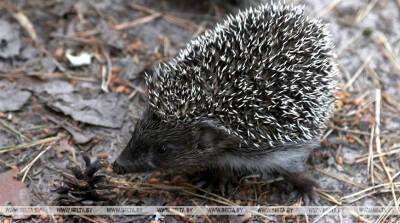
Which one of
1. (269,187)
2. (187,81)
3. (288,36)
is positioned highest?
(288,36)

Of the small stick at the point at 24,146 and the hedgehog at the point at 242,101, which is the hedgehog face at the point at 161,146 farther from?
the small stick at the point at 24,146

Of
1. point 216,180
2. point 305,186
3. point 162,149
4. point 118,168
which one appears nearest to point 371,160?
point 305,186

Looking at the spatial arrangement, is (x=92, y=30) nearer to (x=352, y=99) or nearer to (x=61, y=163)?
(x=61, y=163)

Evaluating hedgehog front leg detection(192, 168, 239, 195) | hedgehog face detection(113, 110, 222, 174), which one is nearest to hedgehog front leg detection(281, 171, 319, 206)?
hedgehog front leg detection(192, 168, 239, 195)

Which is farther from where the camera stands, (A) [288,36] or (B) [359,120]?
(B) [359,120]

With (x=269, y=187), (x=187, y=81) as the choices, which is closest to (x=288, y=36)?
(x=187, y=81)

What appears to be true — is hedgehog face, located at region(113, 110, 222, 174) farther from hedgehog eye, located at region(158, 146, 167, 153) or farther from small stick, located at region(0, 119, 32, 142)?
small stick, located at region(0, 119, 32, 142)

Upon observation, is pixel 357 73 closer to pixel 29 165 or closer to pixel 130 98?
pixel 130 98
